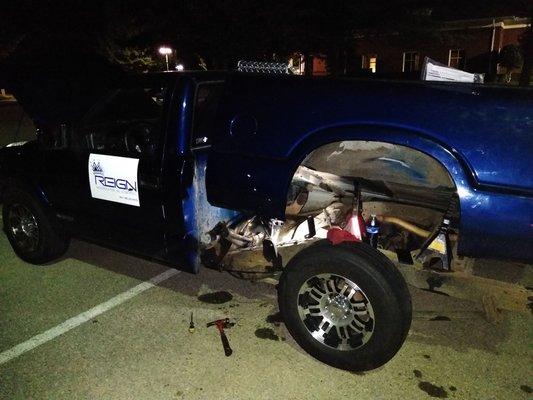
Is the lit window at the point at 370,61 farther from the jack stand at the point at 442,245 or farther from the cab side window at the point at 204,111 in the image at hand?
the jack stand at the point at 442,245

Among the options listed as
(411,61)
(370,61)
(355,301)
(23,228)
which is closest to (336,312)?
(355,301)

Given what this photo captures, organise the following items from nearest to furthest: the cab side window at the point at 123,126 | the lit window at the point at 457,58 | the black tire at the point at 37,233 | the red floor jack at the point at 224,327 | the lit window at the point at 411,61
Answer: the red floor jack at the point at 224,327 → the cab side window at the point at 123,126 → the black tire at the point at 37,233 → the lit window at the point at 457,58 → the lit window at the point at 411,61

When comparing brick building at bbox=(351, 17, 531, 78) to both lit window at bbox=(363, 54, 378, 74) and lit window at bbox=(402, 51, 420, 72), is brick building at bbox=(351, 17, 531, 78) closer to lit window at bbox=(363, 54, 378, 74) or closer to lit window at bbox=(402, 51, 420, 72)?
lit window at bbox=(402, 51, 420, 72)

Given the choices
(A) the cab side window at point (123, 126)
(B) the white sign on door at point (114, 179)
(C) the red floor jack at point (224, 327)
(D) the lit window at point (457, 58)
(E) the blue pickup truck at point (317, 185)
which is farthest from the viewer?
(D) the lit window at point (457, 58)

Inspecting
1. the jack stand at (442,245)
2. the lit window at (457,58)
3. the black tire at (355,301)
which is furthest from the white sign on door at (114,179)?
the lit window at (457,58)

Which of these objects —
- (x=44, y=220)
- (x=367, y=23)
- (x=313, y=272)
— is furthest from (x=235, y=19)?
(x=313, y=272)

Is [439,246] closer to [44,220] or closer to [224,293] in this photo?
[224,293]

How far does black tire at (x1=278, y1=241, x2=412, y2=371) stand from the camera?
2.58 m

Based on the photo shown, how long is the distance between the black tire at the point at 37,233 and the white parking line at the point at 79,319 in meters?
0.97

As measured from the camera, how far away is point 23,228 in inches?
170

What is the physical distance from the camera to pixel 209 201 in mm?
3131

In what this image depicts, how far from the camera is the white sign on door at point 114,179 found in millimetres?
3293

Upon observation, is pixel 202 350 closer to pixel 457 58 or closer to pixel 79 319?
pixel 79 319

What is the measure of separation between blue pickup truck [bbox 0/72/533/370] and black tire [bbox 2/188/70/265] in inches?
13.5
